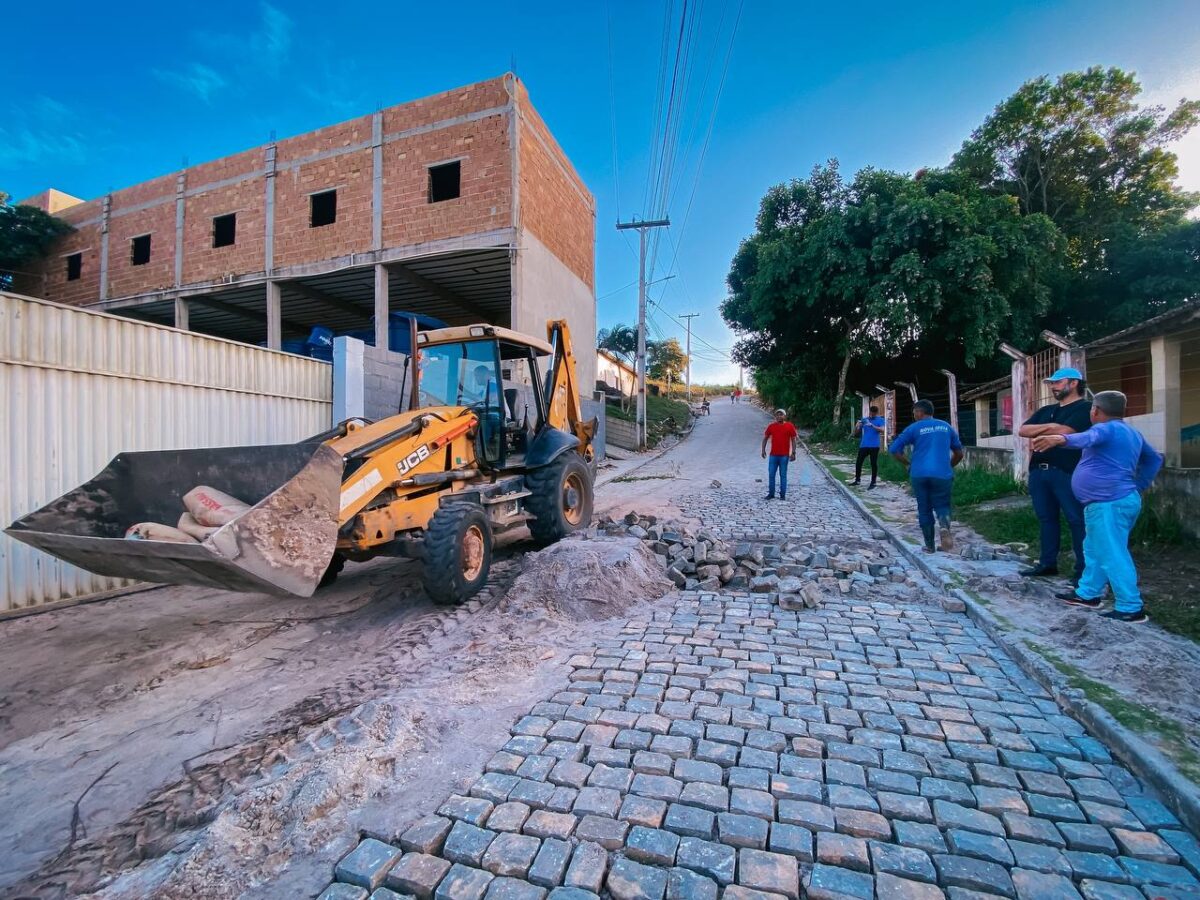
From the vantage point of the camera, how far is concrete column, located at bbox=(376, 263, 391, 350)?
14992 mm

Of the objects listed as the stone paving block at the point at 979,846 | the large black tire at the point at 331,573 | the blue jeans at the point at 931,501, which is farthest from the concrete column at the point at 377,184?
the stone paving block at the point at 979,846

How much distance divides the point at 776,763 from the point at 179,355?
Answer: 7.55 meters

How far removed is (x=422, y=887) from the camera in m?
1.92

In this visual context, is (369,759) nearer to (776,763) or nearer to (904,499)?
A: (776,763)

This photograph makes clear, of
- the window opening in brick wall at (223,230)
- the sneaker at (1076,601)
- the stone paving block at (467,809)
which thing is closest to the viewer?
the stone paving block at (467,809)

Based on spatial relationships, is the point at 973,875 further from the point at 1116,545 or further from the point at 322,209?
the point at 322,209

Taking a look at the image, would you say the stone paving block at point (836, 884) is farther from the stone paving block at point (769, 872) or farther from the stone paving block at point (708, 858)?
the stone paving block at point (708, 858)

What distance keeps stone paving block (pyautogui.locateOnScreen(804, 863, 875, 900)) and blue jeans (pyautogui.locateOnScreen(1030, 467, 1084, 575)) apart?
14.6 feet

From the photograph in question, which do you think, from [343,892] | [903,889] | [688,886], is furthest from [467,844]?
[903,889]

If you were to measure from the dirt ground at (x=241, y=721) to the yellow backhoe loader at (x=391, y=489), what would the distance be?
2.22 ft

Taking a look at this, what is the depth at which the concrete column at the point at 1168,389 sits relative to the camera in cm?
771

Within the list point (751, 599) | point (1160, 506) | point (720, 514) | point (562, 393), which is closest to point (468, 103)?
point (562, 393)

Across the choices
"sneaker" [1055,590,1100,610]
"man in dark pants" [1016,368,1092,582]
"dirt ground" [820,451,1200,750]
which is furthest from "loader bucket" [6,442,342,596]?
"man in dark pants" [1016,368,1092,582]

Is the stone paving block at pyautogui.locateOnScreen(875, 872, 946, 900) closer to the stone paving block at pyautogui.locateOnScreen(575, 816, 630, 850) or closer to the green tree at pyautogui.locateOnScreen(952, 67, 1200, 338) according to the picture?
the stone paving block at pyautogui.locateOnScreen(575, 816, 630, 850)
